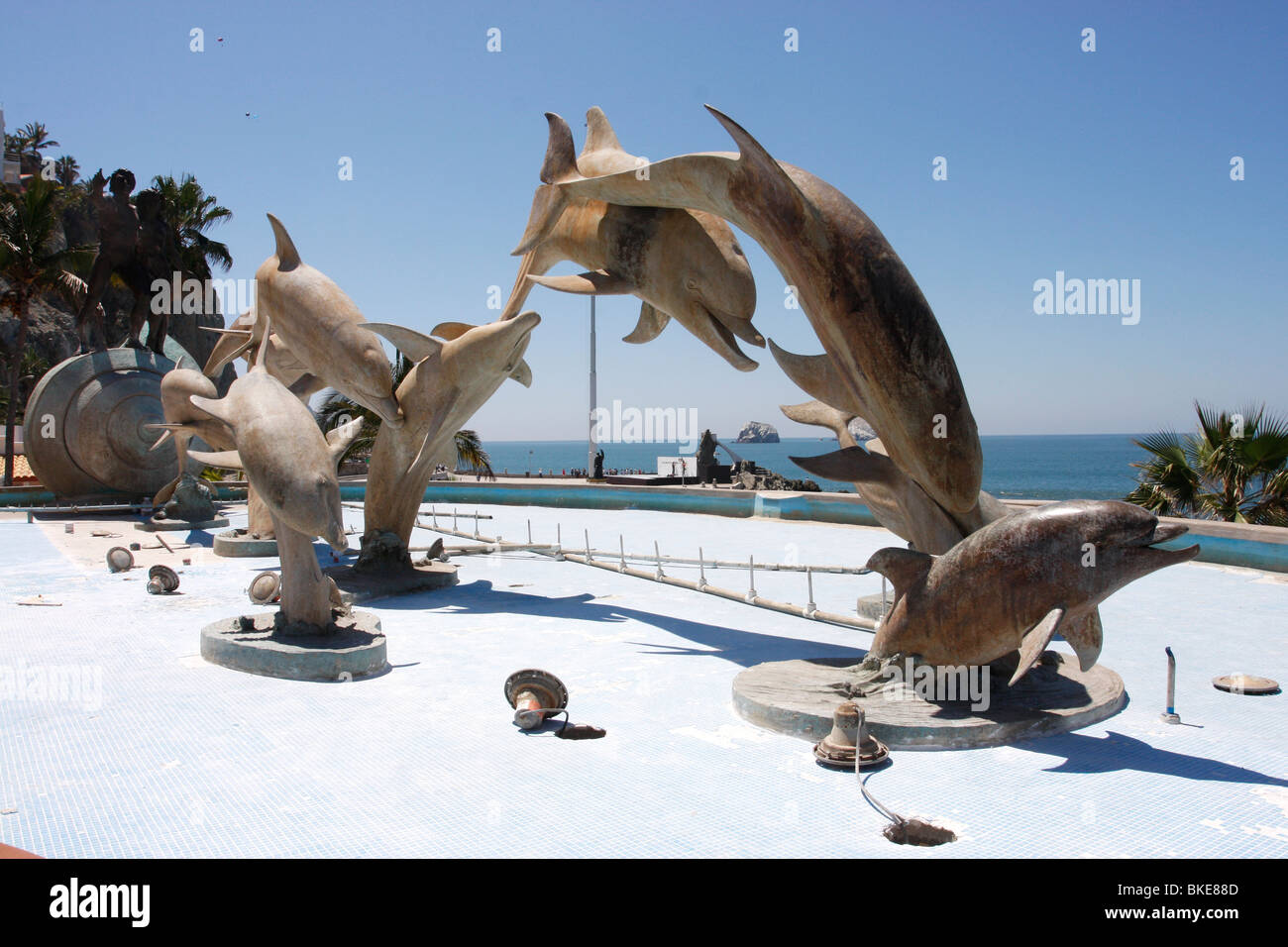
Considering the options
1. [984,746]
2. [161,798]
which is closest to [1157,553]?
[984,746]

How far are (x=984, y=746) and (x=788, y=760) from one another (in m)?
1.36

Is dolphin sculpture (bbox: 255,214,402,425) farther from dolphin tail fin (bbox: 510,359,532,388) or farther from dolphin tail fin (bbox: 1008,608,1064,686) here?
dolphin tail fin (bbox: 1008,608,1064,686)

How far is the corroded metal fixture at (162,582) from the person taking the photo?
41.0ft

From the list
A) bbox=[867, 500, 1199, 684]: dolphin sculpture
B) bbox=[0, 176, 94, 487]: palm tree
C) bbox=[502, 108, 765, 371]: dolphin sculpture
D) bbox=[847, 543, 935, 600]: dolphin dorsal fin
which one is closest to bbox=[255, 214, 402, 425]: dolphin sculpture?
bbox=[502, 108, 765, 371]: dolphin sculpture

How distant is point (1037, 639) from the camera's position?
5801mm

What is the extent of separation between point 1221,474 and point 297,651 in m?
14.7

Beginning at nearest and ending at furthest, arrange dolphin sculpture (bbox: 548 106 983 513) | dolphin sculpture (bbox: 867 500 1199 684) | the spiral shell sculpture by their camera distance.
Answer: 1. dolphin sculpture (bbox: 867 500 1199 684)
2. dolphin sculpture (bbox: 548 106 983 513)
3. the spiral shell sculpture

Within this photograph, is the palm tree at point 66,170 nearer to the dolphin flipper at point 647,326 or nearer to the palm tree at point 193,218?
the palm tree at point 193,218

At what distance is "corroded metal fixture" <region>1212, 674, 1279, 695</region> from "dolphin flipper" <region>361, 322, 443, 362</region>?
374 inches

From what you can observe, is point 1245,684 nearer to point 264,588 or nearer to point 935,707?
point 935,707

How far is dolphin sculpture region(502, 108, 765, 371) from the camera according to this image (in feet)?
31.9

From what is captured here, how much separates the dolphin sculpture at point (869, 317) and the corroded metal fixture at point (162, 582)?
9.40 meters

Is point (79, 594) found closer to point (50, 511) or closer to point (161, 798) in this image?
point (161, 798)

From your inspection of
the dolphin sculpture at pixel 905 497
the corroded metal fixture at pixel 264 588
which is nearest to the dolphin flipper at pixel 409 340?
the corroded metal fixture at pixel 264 588
